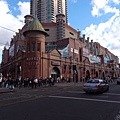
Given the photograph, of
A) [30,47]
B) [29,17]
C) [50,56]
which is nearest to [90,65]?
[50,56]

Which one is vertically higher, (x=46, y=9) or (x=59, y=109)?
(x=46, y=9)

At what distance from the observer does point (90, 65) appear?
6531 cm

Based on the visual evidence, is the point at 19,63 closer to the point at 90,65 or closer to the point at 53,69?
the point at 53,69

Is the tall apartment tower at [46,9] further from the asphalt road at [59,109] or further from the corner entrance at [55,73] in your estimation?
the asphalt road at [59,109]

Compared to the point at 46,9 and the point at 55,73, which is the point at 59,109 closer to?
the point at 55,73

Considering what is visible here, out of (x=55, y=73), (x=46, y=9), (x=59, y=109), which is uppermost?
(x=46, y=9)

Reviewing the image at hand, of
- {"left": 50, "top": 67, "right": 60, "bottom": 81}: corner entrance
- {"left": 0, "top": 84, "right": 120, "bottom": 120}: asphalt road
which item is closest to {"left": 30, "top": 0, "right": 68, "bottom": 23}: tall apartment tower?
{"left": 50, "top": 67, "right": 60, "bottom": 81}: corner entrance

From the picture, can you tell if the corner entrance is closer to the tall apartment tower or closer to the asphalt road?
the asphalt road

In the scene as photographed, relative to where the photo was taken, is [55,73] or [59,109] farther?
[55,73]

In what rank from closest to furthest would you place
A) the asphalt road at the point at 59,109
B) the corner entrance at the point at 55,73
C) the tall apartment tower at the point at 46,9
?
the asphalt road at the point at 59,109, the corner entrance at the point at 55,73, the tall apartment tower at the point at 46,9

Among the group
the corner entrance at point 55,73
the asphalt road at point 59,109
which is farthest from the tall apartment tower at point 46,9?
the asphalt road at point 59,109

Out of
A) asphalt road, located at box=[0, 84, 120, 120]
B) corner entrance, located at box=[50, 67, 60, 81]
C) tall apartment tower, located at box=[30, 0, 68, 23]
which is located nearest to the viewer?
asphalt road, located at box=[0, 84, 120, 120]

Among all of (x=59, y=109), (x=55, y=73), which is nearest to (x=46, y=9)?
(x=55, y=73)

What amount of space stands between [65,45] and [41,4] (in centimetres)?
8590
